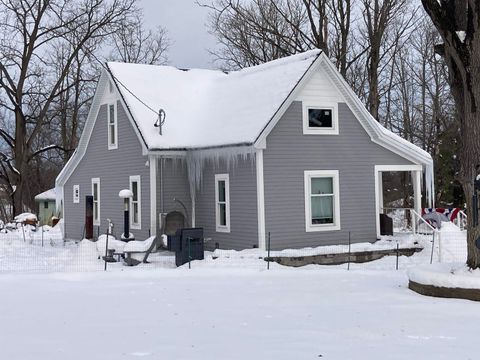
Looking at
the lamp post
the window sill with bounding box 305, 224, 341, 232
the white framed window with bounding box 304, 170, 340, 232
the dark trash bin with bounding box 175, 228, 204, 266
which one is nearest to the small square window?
the white framed window with bounding box 304, 170, 340, 232

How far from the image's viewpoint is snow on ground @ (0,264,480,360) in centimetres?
692

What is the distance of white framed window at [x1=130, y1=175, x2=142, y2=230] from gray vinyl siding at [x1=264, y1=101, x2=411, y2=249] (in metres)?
4.59

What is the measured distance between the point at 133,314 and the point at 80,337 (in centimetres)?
151

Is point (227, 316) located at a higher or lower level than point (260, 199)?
lower

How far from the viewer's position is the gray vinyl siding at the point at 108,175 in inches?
A: 745

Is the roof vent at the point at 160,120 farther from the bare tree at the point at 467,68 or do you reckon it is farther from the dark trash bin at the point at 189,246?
the bare tree at the point at 467,68

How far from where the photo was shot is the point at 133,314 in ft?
29.7

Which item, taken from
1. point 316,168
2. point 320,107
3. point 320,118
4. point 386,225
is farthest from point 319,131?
point 386,225

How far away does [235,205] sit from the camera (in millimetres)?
17141

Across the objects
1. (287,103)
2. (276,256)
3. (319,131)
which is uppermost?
(287,103)

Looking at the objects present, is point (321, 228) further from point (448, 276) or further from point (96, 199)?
point (96, 199)

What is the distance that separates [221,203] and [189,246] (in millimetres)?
2964

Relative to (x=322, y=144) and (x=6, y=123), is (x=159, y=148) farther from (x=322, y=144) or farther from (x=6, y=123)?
(x=6, y=123)

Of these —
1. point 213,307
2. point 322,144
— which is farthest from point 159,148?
point 213,307
